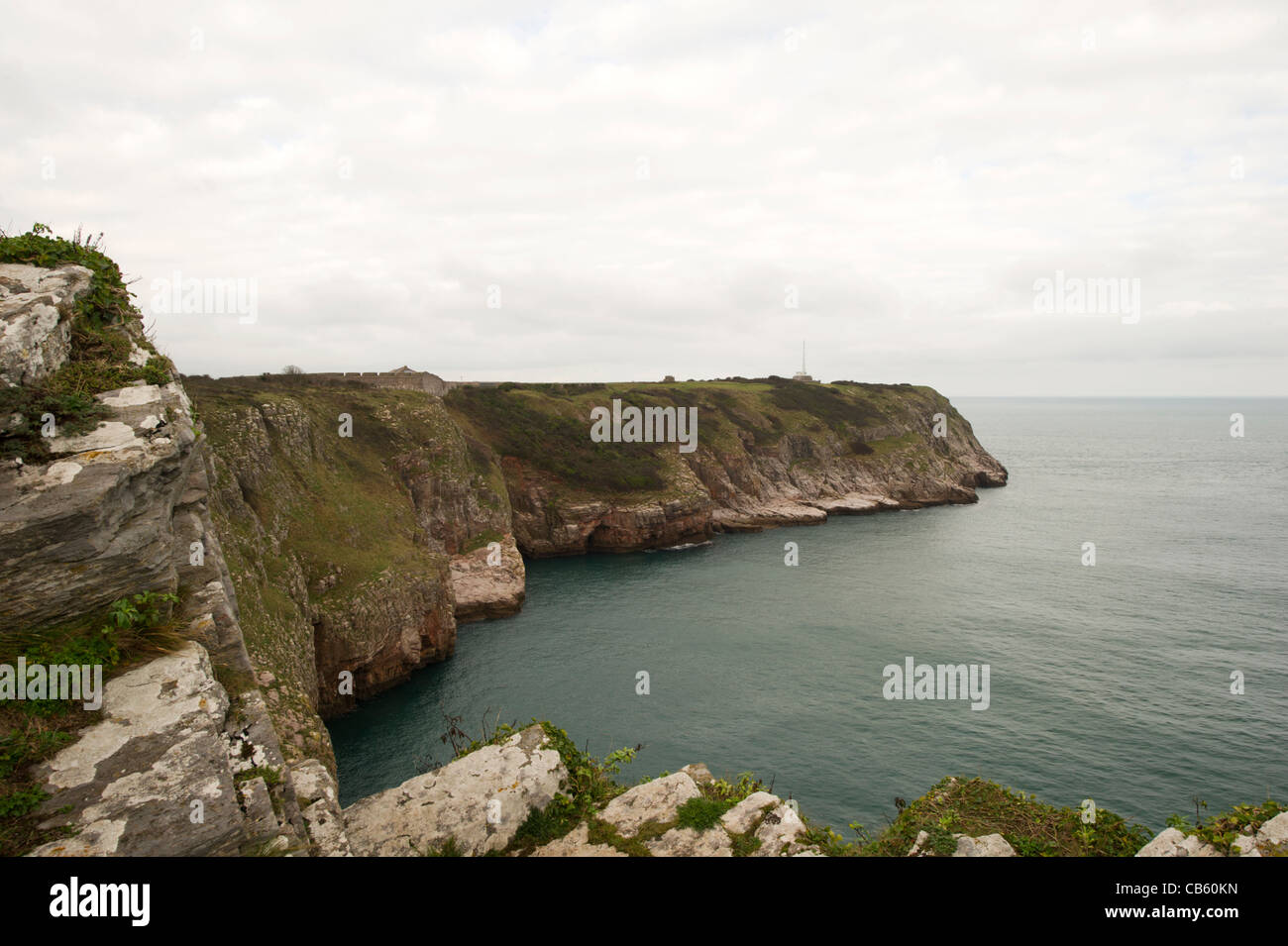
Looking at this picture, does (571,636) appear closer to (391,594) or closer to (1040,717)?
(391,594)

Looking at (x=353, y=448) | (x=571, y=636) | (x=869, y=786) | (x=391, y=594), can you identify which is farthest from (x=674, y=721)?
(x=353, y=448)

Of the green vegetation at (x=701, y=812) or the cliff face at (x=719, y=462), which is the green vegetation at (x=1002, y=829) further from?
the cliff face at (x=719, y=462)

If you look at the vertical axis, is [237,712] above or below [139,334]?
below

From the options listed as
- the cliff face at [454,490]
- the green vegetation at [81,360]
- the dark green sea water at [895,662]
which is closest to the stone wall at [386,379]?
the cliff face at [454,490]

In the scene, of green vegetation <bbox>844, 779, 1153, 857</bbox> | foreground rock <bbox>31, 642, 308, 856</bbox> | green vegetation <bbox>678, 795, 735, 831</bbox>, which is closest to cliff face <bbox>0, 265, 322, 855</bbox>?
foreground rock <bbox>31, 642, 308, 856</bbox>

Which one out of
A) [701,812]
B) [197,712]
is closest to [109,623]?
[197,712]

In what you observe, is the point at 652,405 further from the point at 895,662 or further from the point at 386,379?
the point at 895,662
